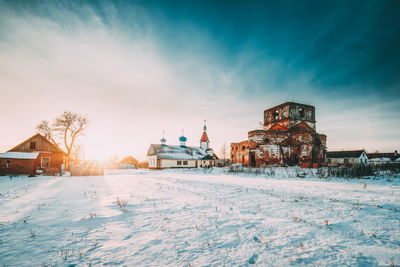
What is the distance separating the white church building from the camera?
32.9 meters

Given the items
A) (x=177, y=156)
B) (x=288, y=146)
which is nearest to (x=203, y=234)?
(x=288, y=146)

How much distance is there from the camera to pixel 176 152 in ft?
119

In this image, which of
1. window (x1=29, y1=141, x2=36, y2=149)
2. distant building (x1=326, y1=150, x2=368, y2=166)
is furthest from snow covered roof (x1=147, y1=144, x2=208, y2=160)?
distant building (x1=326, y1=150, x2=368, y2=166)

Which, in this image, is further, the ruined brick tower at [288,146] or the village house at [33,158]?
the ruined brick tower at [288,146]

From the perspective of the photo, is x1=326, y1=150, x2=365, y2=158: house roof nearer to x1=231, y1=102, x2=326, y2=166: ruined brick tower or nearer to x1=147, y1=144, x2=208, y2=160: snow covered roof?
x1=231, y1=102, x2=326, y2=166: ruined brick tower

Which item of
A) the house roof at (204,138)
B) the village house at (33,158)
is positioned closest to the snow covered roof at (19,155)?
the village house at (33,158)

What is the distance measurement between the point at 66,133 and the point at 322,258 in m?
33.7

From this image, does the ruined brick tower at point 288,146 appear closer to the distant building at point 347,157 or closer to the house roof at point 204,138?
the house roof at point 204,138

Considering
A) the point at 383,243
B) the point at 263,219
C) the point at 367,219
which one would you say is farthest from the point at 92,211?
the point at 367,219

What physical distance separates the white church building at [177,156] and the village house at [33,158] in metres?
14.8

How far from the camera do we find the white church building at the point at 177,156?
108 feet

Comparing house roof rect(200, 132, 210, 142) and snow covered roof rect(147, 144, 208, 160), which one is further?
house roof rect(200, 132, 210, 142)

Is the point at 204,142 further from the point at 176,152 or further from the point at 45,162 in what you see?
the point at 45,162

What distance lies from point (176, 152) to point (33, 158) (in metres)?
21.9
